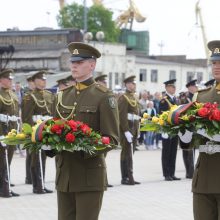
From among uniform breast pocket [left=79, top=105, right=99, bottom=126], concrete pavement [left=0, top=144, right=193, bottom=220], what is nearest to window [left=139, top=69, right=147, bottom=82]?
Answer: concrete pavement [left=0, top=144, right=193, bottom=220]

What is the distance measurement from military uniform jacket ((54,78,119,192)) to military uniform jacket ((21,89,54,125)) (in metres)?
6.48

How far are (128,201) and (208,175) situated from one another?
5538 mm

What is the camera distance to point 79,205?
6035mm

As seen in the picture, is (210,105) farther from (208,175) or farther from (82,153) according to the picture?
(82,153)

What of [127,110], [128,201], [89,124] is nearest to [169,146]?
[127,110]

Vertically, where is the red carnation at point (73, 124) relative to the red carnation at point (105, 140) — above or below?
above

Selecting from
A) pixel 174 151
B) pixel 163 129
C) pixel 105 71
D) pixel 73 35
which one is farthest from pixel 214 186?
pixel 105 71

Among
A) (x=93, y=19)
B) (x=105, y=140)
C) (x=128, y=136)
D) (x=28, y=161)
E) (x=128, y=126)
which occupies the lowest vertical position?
(x=28, y=161)

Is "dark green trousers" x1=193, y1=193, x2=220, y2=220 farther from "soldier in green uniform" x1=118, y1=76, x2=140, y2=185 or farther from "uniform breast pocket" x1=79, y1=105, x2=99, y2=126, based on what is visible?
"soldier in green uniform" x1=118, y1=76, x2=140, y2=185

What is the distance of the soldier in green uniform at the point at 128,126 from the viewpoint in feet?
45.2

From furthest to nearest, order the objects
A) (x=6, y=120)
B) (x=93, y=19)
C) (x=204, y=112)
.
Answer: (x=93, y=19) < (x=6, y=120) < (x=204, y=112)

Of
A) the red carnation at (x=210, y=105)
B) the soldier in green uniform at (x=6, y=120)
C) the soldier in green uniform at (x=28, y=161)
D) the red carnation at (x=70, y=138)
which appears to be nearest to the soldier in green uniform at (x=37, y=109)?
the soldier in green uniform at (x=28, y=161)

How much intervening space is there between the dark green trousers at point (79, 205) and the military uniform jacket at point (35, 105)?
22.0 ft

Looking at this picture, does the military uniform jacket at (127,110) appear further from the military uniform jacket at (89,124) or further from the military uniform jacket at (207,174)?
the military uniform jacket at (207,174)
